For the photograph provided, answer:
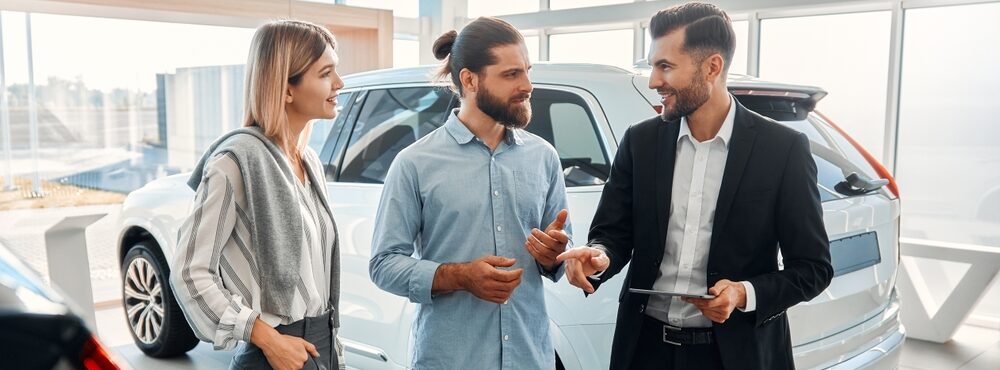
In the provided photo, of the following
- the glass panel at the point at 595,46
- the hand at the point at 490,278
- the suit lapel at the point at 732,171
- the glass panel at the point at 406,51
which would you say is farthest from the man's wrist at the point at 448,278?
the glass panel at the point at 406,51

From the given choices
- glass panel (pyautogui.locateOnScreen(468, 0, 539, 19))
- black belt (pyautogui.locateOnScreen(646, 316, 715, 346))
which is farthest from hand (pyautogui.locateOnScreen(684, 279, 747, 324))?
glass panel (pyautogui.locateOnScreen(468, 0, 539, 19))

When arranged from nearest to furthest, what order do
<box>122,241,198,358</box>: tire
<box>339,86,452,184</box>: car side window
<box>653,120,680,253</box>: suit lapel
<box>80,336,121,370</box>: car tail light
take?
<box>80,336,121,370</box>: car tail light → <box>653,120,680,253</box>: suit lapel → <box>339,86,452,184</box>: car side window → <box>122,241,198,358</box>: tire

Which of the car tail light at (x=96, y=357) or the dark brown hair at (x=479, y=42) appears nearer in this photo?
the car tail light at (x=96, y=357)

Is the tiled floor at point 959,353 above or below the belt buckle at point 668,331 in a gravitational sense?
below

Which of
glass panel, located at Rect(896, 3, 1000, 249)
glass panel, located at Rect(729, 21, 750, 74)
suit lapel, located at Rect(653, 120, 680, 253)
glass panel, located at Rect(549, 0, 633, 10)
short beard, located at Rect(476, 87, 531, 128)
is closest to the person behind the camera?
suit lapel, located at Rect(653, 120, 680, 253)

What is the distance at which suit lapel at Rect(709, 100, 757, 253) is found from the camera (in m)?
1.69

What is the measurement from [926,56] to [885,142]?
0.57 meters

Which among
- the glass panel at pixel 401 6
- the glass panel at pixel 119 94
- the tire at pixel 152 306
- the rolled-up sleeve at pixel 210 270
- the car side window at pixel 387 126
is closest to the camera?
the rolled-up sleeve at pixel 210 270

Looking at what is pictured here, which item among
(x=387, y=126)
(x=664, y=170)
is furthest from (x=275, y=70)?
(x=387, y=126)

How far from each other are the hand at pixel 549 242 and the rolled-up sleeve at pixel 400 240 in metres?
0.20

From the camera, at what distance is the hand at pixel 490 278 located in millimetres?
1657

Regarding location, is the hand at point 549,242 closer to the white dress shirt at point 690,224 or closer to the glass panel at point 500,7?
the white dress shirt at point 690,224

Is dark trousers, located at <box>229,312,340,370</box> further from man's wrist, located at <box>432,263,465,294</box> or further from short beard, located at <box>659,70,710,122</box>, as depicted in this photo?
short beard, located at <box>659,70,710,122</box>

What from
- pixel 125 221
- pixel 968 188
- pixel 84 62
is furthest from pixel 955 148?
pixel 84 62
